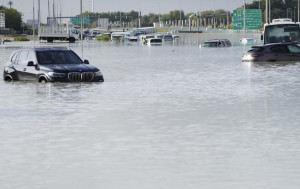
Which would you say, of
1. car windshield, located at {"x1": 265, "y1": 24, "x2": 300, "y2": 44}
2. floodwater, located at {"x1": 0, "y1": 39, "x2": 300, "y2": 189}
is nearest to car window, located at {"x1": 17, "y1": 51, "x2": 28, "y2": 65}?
floodwater, located at {"x1": 0, "y1": 39, "x2": 300, "y2": 189}

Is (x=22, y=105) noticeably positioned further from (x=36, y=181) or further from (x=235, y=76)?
(x=235, y=76)

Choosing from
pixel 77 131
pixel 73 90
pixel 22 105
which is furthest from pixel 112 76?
pixel 77 131

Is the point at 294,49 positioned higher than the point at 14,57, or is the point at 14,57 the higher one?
the point at 294,49

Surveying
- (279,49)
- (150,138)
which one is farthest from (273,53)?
(150,138)

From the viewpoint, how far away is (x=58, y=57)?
28.3 metres

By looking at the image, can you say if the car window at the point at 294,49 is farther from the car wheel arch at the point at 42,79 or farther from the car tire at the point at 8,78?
the car wheel arch at the point at 42,79

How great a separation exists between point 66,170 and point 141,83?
59.6 feet

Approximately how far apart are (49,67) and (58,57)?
1.67 metres

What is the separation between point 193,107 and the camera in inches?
721

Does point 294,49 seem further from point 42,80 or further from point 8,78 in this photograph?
point 42,80

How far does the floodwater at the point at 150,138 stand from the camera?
30.2 ft

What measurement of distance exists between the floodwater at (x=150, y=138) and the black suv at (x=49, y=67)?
2513 mm

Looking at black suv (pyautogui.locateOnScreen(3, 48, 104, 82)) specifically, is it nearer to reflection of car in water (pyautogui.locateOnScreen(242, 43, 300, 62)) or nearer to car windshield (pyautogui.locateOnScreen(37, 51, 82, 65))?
car windshield (pyautogui.locateOnScreen(37, 51, 82, 65))

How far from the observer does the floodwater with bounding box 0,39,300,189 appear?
921 centimetres
